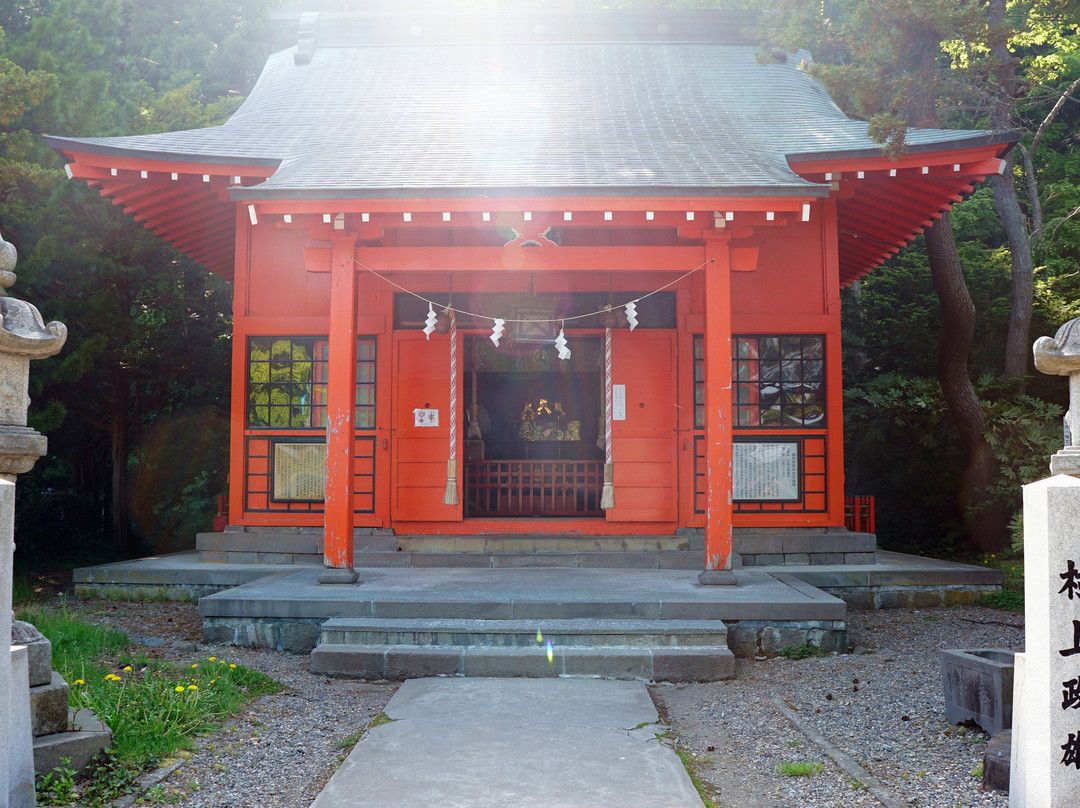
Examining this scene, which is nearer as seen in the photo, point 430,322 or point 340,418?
point 340,418

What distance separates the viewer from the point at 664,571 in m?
8.10

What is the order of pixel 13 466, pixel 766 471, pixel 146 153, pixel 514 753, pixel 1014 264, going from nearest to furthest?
pixel 13 466 < pixel 514 753 < pixel 146 153 < pixel 766 471 < pixel 1014 264

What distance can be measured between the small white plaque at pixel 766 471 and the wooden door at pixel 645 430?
701mm

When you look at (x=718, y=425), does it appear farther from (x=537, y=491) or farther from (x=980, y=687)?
(x=537, y=491)

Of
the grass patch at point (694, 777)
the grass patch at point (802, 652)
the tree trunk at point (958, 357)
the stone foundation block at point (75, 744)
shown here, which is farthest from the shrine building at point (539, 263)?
the stone foundation block at point (75, 744)

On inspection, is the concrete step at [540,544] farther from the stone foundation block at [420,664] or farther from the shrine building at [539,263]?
the stone foundation block at [420,664]

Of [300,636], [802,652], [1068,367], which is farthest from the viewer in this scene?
[300,636]

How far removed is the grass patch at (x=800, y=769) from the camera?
157 inches

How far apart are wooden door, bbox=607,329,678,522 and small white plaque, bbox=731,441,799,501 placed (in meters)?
0.70

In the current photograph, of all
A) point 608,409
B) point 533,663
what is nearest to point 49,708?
point 533,663

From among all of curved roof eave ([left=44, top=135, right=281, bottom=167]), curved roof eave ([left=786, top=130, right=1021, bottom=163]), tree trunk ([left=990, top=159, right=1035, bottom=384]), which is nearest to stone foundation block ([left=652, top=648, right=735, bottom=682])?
curved roof eave ([left=786, top=130, right=1021, bottom=163])

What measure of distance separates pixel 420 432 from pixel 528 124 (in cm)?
358

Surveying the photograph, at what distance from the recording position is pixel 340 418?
713 centimetres

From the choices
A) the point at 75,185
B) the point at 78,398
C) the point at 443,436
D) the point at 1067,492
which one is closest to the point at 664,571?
the point at 443,436
